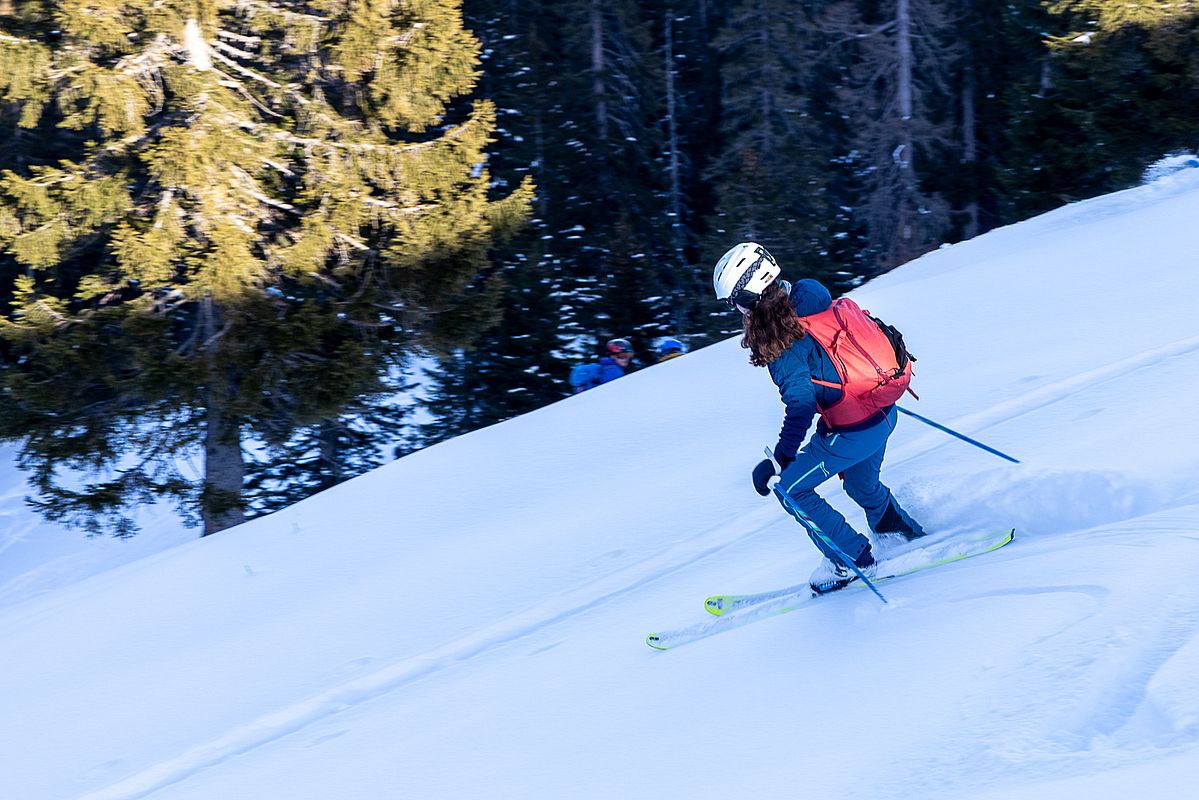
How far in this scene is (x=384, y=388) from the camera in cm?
1224

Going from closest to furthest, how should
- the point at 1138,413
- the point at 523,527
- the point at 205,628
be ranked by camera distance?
the point at 1138,413, the point at 205,628, the point at 523,527

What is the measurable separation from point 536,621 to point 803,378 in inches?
87.6

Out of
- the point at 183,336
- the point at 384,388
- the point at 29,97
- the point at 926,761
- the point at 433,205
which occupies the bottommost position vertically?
the point at 926,761

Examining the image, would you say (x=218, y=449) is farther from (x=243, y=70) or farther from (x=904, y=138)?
(x=904, y=138)

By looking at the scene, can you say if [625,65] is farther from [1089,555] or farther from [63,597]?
[1089,555]

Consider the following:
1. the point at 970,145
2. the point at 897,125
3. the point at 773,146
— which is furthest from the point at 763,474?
the point at 970,145

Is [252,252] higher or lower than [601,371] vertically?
higher

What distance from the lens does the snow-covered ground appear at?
11.3 feet

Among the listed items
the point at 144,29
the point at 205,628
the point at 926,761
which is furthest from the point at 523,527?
the point at 144,29

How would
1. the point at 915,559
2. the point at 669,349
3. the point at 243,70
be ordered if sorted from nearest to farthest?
the point at 915,559, the point at 243,70, the point at 669,349

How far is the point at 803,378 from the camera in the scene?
13.5 feet

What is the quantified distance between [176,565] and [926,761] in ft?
18.2

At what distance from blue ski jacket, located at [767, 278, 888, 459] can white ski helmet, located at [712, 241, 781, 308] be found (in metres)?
0.21

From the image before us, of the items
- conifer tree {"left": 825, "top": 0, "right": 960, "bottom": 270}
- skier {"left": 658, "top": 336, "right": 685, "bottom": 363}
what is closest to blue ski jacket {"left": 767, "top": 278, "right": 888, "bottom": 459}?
skier {"left": 658, "top": 336, "right": 685, "bottom": 363}
